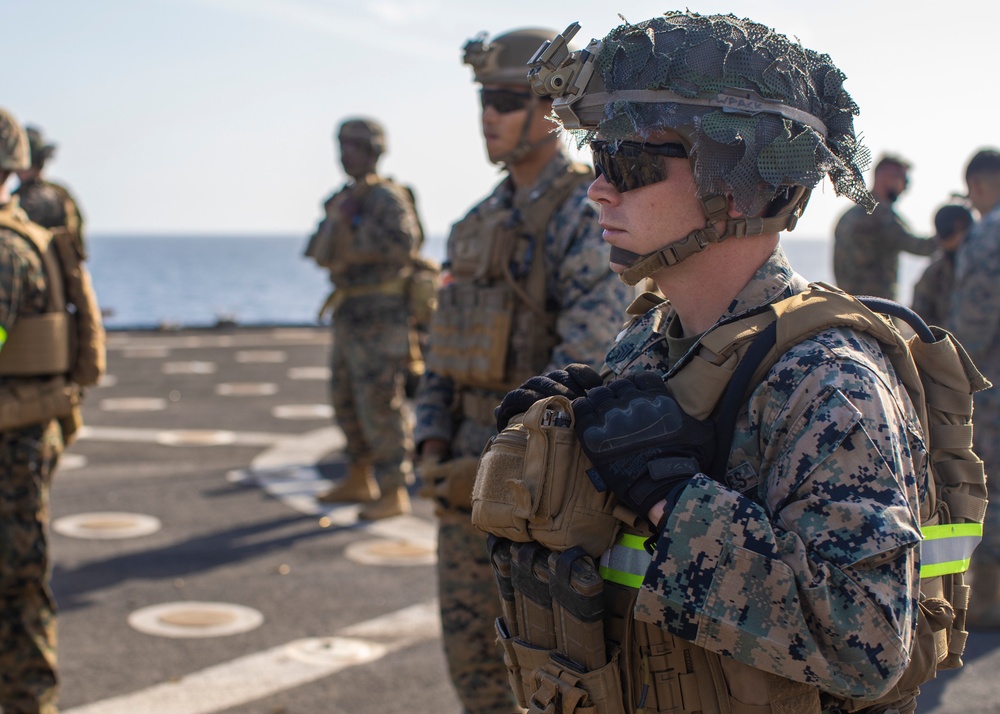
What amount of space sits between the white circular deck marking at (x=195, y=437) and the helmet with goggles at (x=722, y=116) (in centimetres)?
909

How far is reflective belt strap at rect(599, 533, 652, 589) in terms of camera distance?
6.66ft

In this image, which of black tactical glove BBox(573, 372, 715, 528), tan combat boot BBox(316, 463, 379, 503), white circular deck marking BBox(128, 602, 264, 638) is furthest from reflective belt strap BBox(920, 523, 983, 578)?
tan combat boot BBox(316, 463, 379, 503)

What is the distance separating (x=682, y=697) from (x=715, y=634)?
0.21 meters

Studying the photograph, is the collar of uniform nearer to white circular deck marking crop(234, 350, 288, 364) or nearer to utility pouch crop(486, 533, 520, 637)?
utility pouch crop(486, 533, 520, 637)

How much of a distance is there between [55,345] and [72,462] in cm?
564

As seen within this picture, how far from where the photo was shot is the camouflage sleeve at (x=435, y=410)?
4102 millimetres

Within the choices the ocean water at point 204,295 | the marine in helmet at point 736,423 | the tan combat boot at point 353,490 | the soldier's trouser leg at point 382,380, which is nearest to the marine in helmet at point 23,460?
the marine in helmet at point 736,423

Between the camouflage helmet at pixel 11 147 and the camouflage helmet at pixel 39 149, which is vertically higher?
the camouflage helmet at pixel 39 149

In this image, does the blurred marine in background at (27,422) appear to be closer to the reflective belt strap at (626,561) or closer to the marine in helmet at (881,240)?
the reflective belt strap at (626,561)

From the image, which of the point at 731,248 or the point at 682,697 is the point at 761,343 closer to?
the point at 731,248

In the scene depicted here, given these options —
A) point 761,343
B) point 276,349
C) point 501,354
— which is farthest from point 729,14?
point 276,349

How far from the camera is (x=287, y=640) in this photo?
557 centimetres

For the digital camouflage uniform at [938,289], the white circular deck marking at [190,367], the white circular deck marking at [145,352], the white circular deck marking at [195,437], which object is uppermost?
the digital camouflage uniform at [938,289]

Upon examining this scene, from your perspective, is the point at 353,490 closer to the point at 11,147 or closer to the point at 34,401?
the point at 34,401
